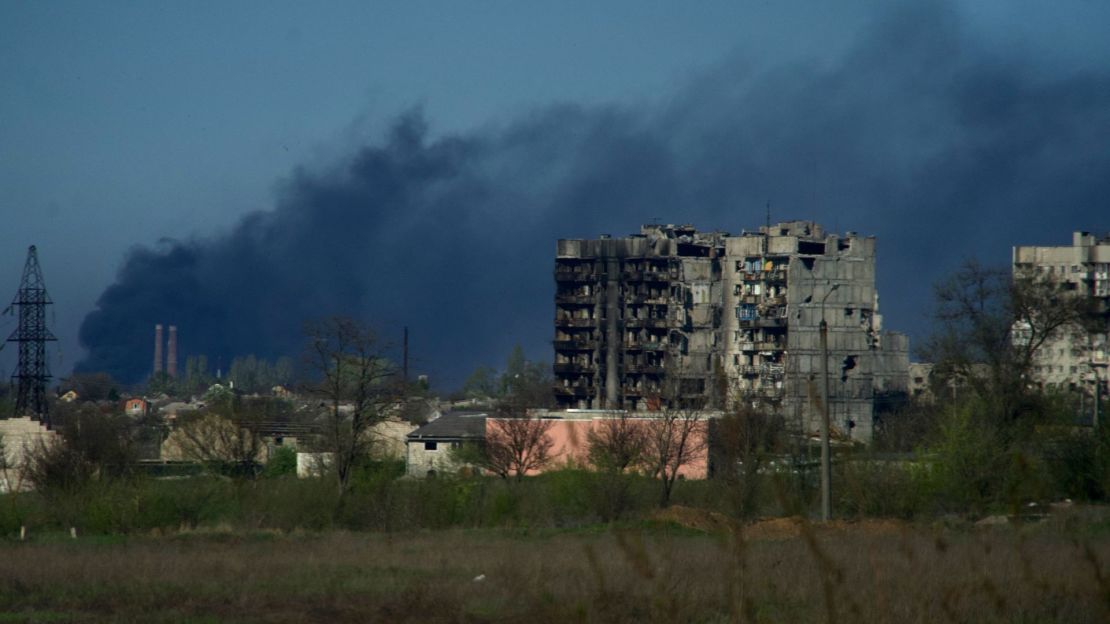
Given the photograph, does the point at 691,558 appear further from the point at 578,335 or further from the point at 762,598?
the point at 578,335

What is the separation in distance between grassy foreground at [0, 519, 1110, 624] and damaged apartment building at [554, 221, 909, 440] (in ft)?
205

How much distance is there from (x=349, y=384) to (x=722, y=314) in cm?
5336

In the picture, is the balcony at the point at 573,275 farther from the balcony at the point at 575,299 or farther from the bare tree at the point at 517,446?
the bare tree at the point at 517,446

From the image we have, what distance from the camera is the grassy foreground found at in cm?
1395

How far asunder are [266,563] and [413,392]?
31.5m

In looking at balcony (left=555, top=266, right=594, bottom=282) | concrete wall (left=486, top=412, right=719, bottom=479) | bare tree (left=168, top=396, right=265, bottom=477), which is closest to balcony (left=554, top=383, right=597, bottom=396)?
balcony (left=555, top=266, right=594, bottom=282)

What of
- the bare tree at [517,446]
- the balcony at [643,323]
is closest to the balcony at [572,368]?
the balcony at [643,323]

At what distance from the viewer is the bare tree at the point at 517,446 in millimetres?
56562

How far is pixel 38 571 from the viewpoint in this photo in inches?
798

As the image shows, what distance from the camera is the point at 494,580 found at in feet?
62.6

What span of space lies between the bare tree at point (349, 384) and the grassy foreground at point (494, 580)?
692 inches

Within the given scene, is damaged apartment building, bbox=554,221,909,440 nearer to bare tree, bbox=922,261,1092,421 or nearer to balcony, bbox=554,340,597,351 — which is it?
balcony, bbox=554,340,597,351

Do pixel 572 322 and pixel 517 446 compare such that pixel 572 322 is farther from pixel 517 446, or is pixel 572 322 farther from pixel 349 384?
pixel 349 384

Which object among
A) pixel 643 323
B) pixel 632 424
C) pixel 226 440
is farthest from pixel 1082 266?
pixel 226 440
